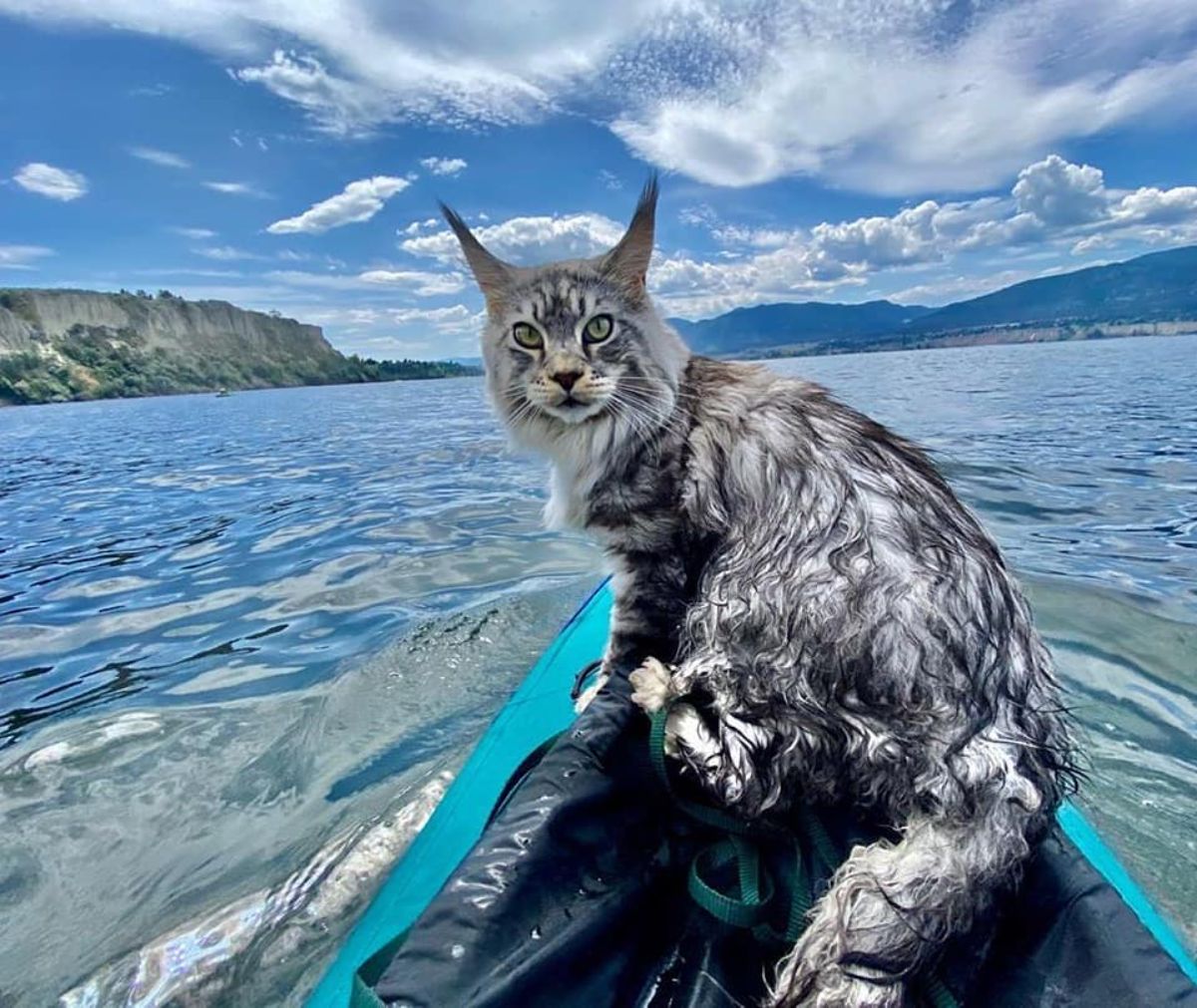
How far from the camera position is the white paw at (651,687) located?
2473mm

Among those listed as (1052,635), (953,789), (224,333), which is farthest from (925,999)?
(224,333)

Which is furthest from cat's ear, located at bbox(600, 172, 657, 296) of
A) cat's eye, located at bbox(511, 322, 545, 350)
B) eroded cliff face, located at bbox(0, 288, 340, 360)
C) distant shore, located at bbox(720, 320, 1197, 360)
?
eroded cliff face, located at bbox(0, 288, 340, 360)

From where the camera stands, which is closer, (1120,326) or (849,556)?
(849,556)

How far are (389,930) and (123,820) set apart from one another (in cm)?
251

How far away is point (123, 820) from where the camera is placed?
3770 mm

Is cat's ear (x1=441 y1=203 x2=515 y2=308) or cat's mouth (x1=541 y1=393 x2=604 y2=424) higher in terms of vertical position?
cat's ear (x1=441 y1=203 x2=515 y2=308)

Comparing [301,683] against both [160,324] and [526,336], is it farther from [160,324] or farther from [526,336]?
[160,324]

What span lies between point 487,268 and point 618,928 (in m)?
3.23

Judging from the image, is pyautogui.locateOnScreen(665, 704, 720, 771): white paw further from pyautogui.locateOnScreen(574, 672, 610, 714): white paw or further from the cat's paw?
pyautogui.locateOnScreen(574, 672, 610, 714): white paw

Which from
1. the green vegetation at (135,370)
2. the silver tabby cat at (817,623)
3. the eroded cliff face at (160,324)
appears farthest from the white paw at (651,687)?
the eroded cliff face at (160,324)

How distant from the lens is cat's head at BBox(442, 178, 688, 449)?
3.28 meters

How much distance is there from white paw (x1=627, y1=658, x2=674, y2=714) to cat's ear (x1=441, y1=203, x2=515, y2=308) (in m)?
2.27

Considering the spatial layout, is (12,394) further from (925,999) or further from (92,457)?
(925,999)

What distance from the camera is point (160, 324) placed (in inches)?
5285
